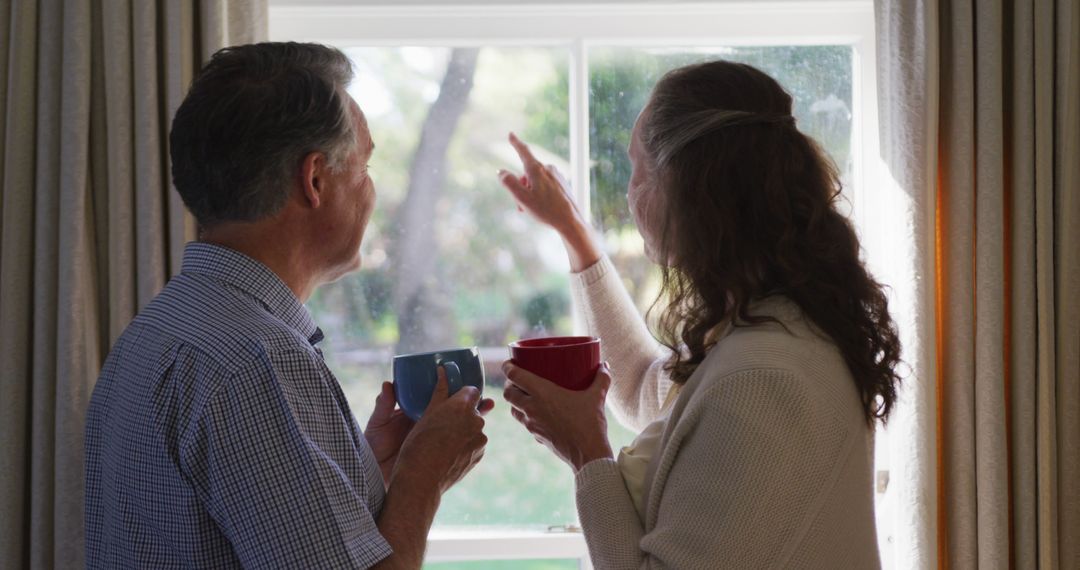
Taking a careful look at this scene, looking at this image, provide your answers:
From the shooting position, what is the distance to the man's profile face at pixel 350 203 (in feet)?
4.13

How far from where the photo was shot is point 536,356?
138 centimetres

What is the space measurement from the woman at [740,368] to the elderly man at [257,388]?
23cm

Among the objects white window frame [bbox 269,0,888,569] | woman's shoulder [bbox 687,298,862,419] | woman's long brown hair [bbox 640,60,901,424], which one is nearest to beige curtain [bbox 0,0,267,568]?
white window frame [bbox 269,0,888,569]

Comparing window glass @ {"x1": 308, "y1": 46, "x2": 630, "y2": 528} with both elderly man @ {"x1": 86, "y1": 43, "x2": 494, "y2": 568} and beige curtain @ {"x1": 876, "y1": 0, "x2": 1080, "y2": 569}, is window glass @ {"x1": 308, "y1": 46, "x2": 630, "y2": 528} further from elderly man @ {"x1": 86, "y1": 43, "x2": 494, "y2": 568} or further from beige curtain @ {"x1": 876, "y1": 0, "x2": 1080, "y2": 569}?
elderly man @ {"x1": 86, "y1": 43, "x2": 494, "y2": 568}

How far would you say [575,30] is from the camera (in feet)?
6.98

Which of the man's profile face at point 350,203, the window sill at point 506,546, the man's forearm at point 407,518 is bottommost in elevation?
the window sill at point 506,546

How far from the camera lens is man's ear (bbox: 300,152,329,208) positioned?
3.93 ft

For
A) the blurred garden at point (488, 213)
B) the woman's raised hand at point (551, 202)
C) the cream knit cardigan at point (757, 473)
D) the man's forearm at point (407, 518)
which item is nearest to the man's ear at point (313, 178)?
the man's forearm at point (407, 518)

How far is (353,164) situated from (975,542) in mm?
1462

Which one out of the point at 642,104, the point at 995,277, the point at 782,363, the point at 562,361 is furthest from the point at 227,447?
the point at 995,277

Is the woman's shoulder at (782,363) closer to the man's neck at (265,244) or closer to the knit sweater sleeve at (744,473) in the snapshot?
the knit sweater sleeve at (744,473)

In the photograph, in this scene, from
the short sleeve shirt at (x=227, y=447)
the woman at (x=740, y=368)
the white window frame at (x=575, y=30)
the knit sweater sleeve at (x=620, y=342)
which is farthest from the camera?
the white window frame at (x=575, y=30)

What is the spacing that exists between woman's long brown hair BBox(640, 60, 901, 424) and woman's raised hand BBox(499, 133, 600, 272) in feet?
1.83

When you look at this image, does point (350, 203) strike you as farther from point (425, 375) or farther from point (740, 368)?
point (740, 368)
